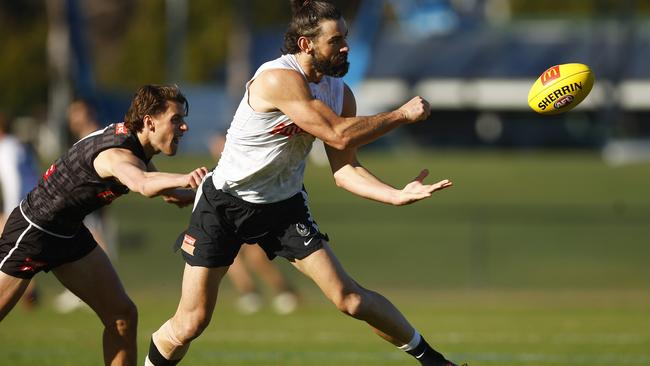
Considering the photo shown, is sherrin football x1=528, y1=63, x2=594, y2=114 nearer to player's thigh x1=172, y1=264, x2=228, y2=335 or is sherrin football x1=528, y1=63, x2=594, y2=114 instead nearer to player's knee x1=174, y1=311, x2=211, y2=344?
player's thigh x1=172, y1=264, x2=228, y2=335

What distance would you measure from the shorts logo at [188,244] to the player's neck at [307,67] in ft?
4.21

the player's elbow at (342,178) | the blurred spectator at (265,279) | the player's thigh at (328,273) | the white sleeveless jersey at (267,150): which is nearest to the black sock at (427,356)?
the player's thigh at (328,273)

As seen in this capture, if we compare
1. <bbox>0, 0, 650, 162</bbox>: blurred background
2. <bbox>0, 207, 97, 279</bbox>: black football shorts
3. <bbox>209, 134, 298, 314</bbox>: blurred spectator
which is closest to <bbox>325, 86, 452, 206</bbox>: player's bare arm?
<bbox>0, 207, 97, 279</bbox>: black football shorts

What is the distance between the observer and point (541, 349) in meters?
10.3

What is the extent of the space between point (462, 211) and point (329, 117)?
672 inches

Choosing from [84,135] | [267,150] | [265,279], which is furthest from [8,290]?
[265,279]

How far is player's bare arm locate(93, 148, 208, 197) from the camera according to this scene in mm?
6059

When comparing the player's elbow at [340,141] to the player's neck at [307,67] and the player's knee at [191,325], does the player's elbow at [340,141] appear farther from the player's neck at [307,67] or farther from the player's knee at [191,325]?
the player's knee at [191,325]

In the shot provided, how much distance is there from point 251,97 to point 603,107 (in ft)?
79.5

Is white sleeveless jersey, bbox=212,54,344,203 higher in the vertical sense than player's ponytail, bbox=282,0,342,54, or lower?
lower

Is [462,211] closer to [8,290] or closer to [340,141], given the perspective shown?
[340,141]

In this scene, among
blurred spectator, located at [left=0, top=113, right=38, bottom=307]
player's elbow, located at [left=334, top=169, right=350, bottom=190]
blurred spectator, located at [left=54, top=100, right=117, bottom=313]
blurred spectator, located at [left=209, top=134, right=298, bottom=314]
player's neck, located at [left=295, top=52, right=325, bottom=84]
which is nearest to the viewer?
player's neck, located at [left=295, top=52, right=325, bottom=84]

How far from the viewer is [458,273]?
2136 centimetres

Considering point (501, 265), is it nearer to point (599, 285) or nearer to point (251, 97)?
point (599, 285)
